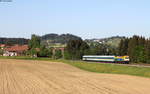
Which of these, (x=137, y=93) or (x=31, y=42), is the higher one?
(x=31, y=42)

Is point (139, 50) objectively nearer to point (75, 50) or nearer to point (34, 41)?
point (75, 50)

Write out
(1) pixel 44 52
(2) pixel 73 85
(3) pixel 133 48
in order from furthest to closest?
(1) pixel 44 52
(3) pixel 133 48
(2) pixel 73 85

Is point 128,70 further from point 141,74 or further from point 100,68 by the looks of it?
point 100,68

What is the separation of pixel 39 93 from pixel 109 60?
63.9m

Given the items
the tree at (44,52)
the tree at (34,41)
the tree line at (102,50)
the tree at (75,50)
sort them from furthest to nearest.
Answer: the tree at (34,41), the tree at (44,52), the tree at (75,50), the tree line at (102,50)

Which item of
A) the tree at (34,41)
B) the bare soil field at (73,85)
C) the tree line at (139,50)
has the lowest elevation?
the bare soil field at (73,85)

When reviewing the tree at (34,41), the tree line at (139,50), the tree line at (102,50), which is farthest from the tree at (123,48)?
the tree at (34,41)

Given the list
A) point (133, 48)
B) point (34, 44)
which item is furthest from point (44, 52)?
point (133, 48)

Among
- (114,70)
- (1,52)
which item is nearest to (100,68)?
(114,70)

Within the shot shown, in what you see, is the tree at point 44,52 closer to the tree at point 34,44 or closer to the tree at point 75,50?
the tree at point 34,44

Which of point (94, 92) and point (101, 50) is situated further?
point (101, 50)

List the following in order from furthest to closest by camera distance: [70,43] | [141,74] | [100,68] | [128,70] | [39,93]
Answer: [70,43] < [100,68] < [128,70] < [141,74] < [39,93]

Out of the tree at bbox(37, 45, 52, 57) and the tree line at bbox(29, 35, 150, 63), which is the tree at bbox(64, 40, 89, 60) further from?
the tree at bbox(37, 45, 52, 57)

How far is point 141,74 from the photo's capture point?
47.5 m
